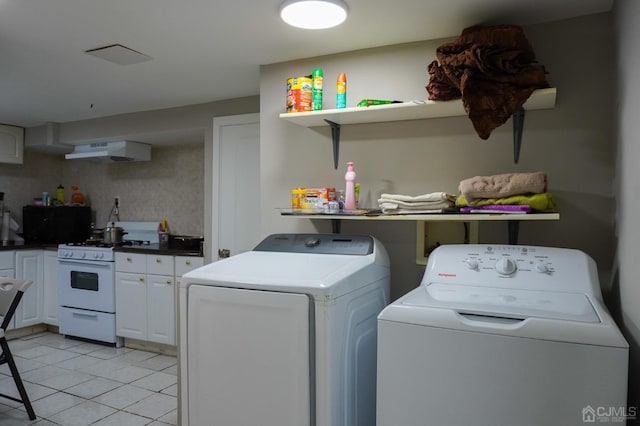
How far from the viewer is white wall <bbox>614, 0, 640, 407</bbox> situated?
1397 mm

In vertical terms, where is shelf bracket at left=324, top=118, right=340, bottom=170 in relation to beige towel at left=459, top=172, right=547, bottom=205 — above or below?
above

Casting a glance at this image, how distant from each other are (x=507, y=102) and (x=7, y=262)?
453 cm

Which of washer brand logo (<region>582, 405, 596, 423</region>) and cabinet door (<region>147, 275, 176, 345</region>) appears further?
cabinet door (<region>147, 275, 176, 345</region>)

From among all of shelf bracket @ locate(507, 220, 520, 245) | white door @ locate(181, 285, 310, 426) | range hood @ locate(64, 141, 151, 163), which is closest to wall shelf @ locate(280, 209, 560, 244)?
shelf bracket @ locate(507, 220, 520, 245)

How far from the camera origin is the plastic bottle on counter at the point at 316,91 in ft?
7.70

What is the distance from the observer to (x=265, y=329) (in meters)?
1.68

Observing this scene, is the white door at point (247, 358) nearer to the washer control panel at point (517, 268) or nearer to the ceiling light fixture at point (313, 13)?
the washer control panel at point (517, 268)

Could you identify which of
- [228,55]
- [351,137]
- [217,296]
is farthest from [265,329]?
[228,55]

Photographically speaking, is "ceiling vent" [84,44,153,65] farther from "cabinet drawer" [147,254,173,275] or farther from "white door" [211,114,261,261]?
"cabinet drawer" [147,254,173,275]

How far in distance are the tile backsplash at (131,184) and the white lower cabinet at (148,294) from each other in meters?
0.69

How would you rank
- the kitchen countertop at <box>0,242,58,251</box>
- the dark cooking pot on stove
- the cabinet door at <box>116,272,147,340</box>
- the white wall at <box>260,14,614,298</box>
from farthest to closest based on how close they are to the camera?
the dark cooking pot on stove, the kitchen countertop at <box>0,242,58,251</box>, the cabinet door at <box>116,272,147,340</box>, the white wall at <box>260,14,614,298</box>

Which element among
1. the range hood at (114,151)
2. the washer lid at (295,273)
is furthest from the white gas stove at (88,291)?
the washer lid at (295,273)

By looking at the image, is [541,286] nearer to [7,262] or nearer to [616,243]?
[616,243]

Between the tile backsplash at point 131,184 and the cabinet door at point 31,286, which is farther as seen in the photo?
the tile backsplash at point 131,184
